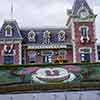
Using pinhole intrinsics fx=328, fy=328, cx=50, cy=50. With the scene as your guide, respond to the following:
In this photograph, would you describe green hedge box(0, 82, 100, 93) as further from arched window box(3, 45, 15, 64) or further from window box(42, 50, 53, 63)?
window box(42, 50, 53, 63)

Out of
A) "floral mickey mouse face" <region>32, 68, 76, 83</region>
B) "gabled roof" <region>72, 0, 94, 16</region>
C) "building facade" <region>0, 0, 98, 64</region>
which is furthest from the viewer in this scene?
"gabled roof" <region>72, 0, 94, 16</region>

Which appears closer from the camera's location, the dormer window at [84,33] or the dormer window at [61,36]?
the dormer window at [84,33]

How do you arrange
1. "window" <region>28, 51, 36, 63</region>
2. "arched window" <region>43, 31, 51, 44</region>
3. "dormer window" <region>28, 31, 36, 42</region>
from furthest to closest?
"arched window" <region>43, 31, 51, 44</region>, "dormer window" <region>28, 31, 36, 42</region>, "window" <region>28, 51, 36, 63</region>

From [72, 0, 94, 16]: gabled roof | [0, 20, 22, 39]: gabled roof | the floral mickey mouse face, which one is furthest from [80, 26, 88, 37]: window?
the floral mickey mouse face

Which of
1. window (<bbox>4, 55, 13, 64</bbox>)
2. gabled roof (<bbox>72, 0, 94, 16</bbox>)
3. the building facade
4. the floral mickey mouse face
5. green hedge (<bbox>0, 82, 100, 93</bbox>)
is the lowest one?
green hedge (<bbox>0, 82, 100, 93</bbox>)

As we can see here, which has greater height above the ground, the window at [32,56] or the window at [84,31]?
the window at [84,31]

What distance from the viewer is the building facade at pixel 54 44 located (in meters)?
44.8

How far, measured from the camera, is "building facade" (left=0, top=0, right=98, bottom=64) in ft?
147

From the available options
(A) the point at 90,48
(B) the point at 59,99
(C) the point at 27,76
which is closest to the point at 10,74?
(C) the point at 27,76

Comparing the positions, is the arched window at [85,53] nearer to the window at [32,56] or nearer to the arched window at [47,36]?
the arched window at [47,36]

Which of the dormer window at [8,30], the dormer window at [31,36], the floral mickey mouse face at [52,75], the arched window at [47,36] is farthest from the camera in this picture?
the arched window at [47,36]

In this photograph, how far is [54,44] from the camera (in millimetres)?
45781

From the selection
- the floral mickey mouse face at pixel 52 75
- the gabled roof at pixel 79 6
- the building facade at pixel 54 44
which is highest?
the gabled roof at pixel 79 6

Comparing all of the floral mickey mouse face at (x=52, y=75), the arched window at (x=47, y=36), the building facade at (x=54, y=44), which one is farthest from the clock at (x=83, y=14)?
the floral mickey mouse face at (x=52, y=75)
